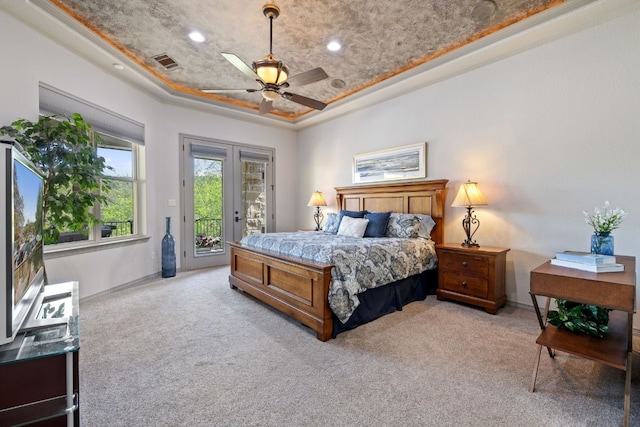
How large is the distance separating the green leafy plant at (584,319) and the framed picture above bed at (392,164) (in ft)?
8.42

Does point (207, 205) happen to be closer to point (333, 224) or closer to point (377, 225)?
point (333, 224)

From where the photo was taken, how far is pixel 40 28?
2.92m

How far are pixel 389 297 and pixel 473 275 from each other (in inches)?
39.4

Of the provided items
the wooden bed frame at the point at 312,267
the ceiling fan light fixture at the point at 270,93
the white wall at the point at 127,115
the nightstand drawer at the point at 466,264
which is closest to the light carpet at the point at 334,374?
the wooden bed frame at the point at 312,267

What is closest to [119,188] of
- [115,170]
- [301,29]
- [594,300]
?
[115,170]

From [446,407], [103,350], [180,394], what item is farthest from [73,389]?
[446,407]

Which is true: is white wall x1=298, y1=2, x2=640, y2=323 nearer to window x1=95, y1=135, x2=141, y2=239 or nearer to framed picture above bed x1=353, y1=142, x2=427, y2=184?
framed picture above bed x1=353, y1=142, x2=427, y2=184

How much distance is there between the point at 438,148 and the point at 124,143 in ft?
15.1

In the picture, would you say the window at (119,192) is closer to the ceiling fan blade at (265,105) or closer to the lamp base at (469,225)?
the ceiling fan blade at (265,105)

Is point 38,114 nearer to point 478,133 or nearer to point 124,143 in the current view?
point 124,143

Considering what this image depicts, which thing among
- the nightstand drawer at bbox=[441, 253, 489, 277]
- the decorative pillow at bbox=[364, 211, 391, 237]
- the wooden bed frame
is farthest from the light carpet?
the decorative pillow at bbox=[364, 211, 391, 237]

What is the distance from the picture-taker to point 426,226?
13.0 feet

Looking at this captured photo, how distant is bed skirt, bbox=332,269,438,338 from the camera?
2805 mm

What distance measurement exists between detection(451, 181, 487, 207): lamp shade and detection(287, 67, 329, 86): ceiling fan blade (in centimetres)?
208
